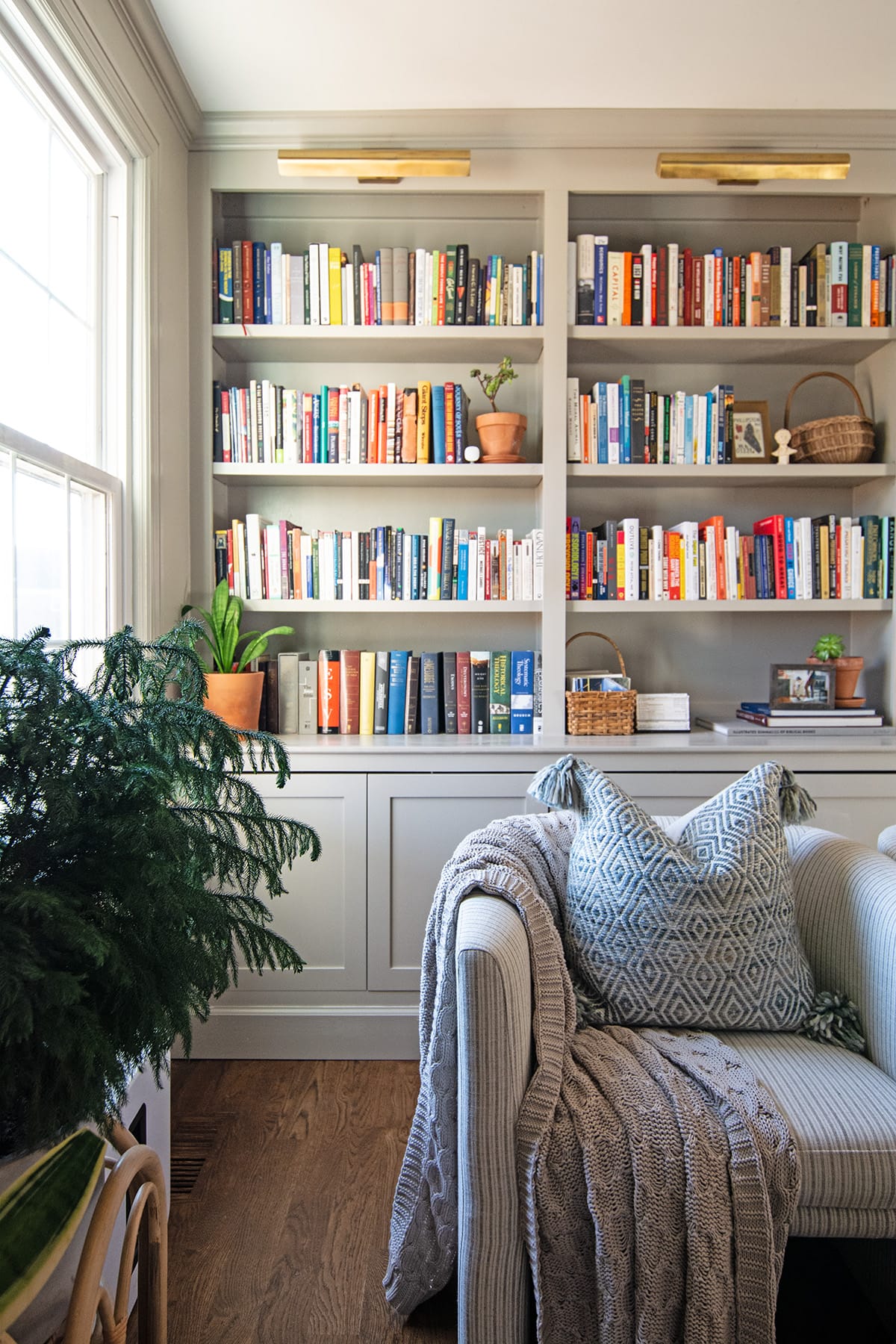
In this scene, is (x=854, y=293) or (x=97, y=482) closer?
(x=97, y=482)

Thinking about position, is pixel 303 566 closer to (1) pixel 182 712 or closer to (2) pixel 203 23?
(2) pixel 203 23

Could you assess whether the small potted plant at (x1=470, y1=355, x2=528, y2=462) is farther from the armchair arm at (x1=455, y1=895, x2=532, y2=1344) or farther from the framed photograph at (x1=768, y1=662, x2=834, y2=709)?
the armchair arm at (x1=455, y1=895, x2=532, y2=1344)

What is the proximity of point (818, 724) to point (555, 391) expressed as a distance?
1289 mm

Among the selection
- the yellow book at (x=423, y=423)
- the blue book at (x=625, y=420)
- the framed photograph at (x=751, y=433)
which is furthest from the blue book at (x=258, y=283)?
the framed photograph at (x=751, y=433)

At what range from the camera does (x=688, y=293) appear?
2.82 metres

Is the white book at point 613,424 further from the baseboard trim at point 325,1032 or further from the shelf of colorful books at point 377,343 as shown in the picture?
the baseboard trim at point 325,1032

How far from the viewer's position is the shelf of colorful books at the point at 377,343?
2730 mm

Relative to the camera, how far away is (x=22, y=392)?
6.21 feet

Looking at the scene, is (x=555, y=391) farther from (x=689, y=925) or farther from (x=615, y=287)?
(x=689, y=925)

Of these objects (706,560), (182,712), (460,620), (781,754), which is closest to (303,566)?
(460,620)

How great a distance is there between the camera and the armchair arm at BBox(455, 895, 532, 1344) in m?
1.29

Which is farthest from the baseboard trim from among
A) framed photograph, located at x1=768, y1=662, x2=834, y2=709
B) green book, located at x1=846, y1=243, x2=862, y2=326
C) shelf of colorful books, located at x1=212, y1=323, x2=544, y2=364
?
green book, located at x1=846, y1=243, x2=862, y2=326

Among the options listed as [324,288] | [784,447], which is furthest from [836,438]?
[324,288]

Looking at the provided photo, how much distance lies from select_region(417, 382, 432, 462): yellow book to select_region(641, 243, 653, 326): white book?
0.69 meters
